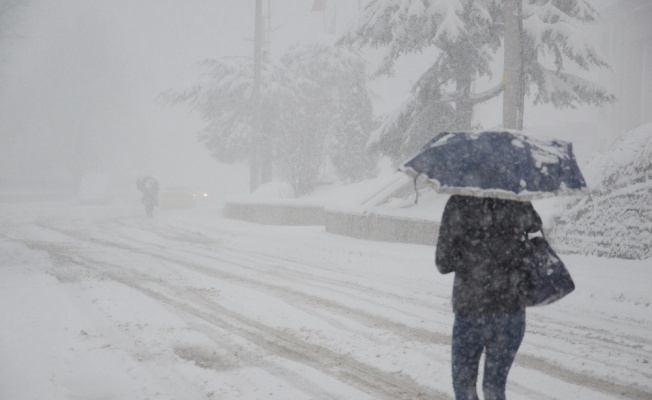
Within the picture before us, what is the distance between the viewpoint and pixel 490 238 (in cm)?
340

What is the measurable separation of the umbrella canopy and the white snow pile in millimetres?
7231

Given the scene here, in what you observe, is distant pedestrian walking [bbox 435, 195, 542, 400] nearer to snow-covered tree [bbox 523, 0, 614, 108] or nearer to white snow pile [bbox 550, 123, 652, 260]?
white snow pile [bbox 550, 123, 652, 260]

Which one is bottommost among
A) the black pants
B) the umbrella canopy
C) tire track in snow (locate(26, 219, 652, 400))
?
tire track in snow (locate(26, 219, 652, 400))

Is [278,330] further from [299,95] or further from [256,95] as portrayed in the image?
[299,95]

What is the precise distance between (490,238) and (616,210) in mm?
8078

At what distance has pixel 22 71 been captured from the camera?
182 ft

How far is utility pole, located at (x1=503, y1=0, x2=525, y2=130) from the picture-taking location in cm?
1326

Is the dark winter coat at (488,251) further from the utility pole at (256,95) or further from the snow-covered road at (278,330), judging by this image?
the utility pole at (256,95)

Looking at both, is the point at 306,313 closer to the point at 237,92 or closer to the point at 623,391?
the point at 623,391

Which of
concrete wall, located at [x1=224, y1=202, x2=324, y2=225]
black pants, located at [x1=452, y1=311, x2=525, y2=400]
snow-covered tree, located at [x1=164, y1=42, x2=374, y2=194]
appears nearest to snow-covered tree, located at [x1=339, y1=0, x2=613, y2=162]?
concrete wall, located at [x1=224, y1=202, x2=324, y2=225]

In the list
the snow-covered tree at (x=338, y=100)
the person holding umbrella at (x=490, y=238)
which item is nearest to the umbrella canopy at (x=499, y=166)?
the person holding umbrella at (x=490, y=238)

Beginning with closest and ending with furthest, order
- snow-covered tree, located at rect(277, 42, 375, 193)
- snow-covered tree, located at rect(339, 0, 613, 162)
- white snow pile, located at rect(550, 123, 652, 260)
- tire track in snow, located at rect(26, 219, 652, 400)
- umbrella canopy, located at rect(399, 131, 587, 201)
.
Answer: umbrella canopy, located at rect(399, 131, 587, 201) → tire track in snow, located at rect(26, 219, 652, 400) → white snow pile, located at rect(550, 123, 652, 260) → snow-covered tree, located at rect(339, 0, 613, 162) → snow-covered tree, located at rect(277, 42, 375, 193)

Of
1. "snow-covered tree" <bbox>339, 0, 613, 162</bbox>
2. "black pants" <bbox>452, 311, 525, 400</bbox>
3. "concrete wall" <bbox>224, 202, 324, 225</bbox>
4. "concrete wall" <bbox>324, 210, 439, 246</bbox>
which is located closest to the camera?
"black pants" <bbox>452, 311, 525, 400</bbox>

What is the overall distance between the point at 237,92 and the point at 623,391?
27.6 m
